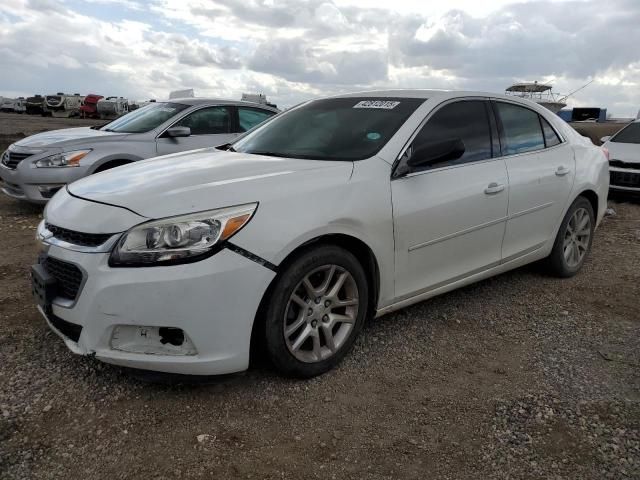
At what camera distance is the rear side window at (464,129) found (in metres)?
3.48

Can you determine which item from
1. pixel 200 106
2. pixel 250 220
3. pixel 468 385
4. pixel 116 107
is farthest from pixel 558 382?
pixel 116 107

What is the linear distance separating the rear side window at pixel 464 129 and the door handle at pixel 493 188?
20 cm

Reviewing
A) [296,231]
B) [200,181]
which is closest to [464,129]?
[296,231]

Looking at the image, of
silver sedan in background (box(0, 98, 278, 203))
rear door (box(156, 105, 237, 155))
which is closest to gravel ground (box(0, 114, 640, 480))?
silver sedan in background (box(0, 98, 278, 203))

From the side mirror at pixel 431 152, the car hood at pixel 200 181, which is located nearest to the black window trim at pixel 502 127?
the side mirror at pixel 431 152

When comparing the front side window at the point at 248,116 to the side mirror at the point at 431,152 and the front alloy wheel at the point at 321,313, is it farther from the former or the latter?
the front alloy wheel at the point at 321,313

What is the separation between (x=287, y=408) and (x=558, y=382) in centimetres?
152

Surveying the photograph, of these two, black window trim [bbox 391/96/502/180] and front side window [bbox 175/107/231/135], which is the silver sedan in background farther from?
black window trim [bbox 391/96/502/180]

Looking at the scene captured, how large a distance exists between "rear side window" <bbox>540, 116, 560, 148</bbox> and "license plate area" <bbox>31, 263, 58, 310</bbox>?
370 centimetres

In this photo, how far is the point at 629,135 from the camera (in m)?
9.57

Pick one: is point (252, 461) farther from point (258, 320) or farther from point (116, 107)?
point (116, 107)

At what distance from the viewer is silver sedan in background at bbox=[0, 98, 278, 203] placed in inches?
250

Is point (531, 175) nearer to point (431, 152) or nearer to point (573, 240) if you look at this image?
point (573, 240)

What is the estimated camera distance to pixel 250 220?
102 inches
